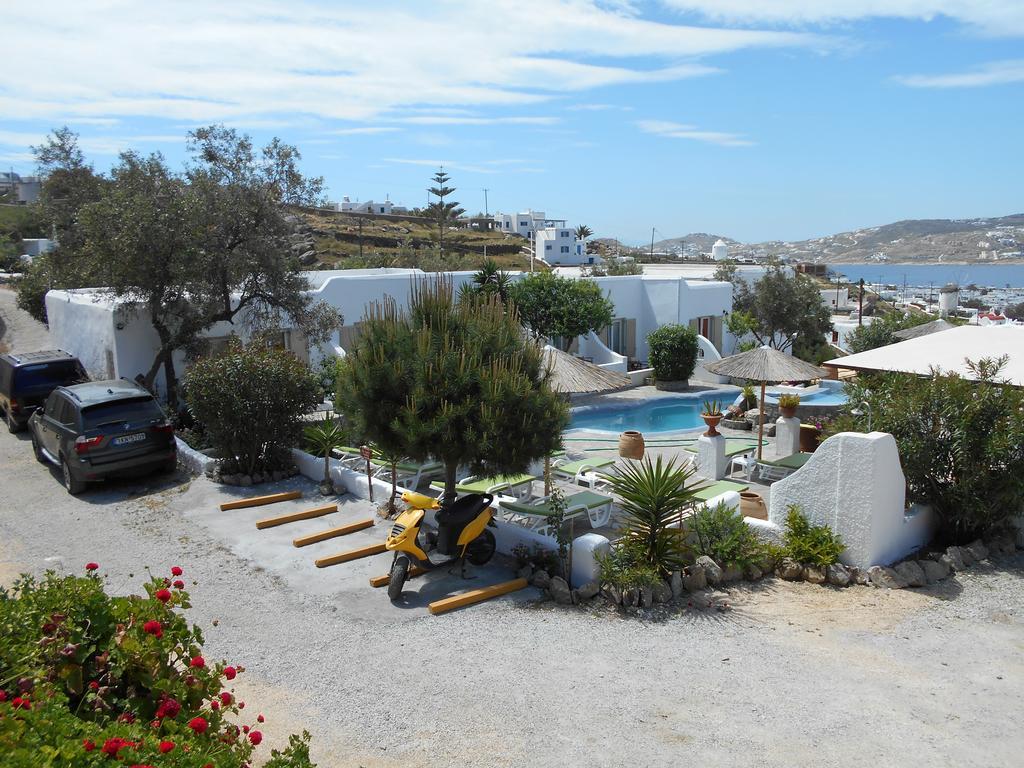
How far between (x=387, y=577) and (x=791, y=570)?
4894 millimetres

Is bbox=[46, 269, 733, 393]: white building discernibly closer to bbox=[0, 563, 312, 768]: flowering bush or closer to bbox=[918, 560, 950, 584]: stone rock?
bbox=[0, 563, 312, 768]: flowering bush

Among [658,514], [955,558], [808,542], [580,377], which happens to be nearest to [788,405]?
[580,377]

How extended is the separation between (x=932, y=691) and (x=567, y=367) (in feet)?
29.2

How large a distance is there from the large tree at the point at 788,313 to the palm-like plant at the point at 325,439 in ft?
67.4

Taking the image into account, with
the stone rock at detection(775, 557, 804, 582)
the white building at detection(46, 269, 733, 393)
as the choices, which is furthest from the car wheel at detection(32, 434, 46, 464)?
the stone rock at detection(775, 557, 804, 582)

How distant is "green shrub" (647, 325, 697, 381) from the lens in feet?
85.4

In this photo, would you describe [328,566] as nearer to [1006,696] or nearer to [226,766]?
[226,766]

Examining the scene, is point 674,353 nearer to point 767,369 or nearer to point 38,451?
point 767,369

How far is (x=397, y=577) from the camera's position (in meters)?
8.52

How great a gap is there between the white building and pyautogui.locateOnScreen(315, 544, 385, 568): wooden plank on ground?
114 inches

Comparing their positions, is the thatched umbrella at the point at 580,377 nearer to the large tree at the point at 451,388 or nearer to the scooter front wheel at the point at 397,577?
the large tree at the point at 451,388

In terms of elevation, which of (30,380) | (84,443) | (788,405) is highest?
(30,380)

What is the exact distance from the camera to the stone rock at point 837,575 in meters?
9.32

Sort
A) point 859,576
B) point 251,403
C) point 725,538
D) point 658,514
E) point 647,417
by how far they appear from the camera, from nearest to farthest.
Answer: point 658,514
point 859,576
point 725,538
point 251,403
point 647,417
